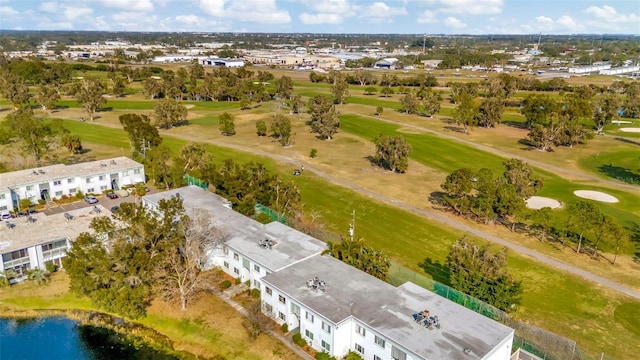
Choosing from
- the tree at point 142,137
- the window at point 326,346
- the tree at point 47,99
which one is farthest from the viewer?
the tree at point 47,99

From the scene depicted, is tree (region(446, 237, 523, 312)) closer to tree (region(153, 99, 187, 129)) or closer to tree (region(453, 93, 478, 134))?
tree (region(453, 93, 478, 134))

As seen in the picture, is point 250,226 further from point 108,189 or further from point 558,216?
point 558,216

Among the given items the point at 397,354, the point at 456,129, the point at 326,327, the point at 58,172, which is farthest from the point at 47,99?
the point at 397,354

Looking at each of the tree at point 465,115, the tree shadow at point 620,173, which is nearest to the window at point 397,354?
the tree shadow at point 620,173

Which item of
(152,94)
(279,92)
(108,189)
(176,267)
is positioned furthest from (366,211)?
(152,94)

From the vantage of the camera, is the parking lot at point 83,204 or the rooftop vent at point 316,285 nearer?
the rooftop vent at point 316,285

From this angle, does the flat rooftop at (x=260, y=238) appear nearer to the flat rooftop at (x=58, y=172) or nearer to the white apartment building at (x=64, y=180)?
the white apartment building at (x=64, y=180)

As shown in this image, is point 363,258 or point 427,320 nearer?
point 427,320

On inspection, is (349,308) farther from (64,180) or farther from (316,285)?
(64,180)
